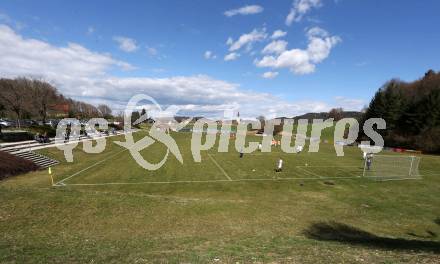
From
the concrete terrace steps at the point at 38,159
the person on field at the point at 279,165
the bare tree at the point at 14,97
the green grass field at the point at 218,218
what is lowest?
the concrete terrace steps at the point at 38,159

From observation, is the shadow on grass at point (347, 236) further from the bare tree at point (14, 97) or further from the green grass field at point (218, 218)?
the bare tree at point (14, 97)

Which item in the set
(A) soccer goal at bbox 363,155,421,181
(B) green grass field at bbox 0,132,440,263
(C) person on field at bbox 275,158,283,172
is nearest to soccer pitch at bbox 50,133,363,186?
(B) green grass field at bbox 0,132,440,263

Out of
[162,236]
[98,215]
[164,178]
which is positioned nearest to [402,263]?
[162,236]

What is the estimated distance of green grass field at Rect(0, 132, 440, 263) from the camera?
1083 cm

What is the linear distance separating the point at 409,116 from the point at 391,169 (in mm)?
51702

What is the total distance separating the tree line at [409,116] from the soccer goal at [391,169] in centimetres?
3278

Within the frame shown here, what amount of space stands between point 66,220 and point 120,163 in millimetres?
26658

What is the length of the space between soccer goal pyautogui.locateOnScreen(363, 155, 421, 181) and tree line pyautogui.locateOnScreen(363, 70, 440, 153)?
32781mm

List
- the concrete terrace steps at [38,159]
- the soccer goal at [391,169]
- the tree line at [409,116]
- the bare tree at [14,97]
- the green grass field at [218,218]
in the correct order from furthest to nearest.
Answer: the tree line at [409,116], the bare tree at [14,97], the concrete terrace steps at [38,159], the soccer goal at [391,169], the green grass field at [218,218]

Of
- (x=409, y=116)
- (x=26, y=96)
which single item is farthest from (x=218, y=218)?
(x=409, y=116)

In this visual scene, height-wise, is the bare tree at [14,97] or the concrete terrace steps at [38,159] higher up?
the bare tree at [14,97]

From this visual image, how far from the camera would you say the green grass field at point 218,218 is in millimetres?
10828

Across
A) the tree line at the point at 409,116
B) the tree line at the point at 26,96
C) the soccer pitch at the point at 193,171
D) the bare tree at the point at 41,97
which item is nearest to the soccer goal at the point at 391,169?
the soccer pitch at the point at 193,171

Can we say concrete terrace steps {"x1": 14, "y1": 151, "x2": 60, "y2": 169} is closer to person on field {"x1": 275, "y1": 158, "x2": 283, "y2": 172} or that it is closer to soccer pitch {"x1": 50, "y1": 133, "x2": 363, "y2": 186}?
soccer pitch {"x1": 50, "y1": 133, "x2": 363, "y2": 186}
